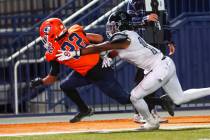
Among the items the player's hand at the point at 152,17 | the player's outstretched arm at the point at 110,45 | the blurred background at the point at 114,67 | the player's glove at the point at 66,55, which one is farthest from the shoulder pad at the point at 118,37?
the blurred background at the point at 114,67

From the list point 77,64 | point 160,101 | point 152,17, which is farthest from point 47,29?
point 160,101

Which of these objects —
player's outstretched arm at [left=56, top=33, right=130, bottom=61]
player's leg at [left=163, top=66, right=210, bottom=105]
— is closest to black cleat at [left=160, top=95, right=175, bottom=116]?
player's leg at [left=163, top=66, right=210, bottom=105]

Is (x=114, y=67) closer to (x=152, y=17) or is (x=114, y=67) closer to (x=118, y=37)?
(x=152, y=17)

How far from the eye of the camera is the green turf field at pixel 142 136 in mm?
9383

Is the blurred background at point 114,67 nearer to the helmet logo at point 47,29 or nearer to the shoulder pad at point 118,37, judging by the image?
the helmet logo at point 47,29

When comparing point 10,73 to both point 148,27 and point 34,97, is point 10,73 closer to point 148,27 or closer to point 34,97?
point 34,97

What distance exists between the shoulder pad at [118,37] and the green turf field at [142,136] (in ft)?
3.70

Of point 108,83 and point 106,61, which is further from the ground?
point 106,61

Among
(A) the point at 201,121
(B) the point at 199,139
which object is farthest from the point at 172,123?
(B) the point at 199,139

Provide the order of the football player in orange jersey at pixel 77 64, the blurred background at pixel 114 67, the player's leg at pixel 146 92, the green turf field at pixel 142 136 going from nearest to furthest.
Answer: the green turf field at pixel 142 136
the player's leg at pixel 146 92
the football player in orange jersey at pixel 77 64
the blurred background at pixel 114 67

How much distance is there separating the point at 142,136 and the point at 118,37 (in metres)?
A: 1.27

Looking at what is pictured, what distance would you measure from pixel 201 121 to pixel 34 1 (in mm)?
10255

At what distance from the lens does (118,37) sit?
10.0 m

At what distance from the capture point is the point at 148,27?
37.3 ft
